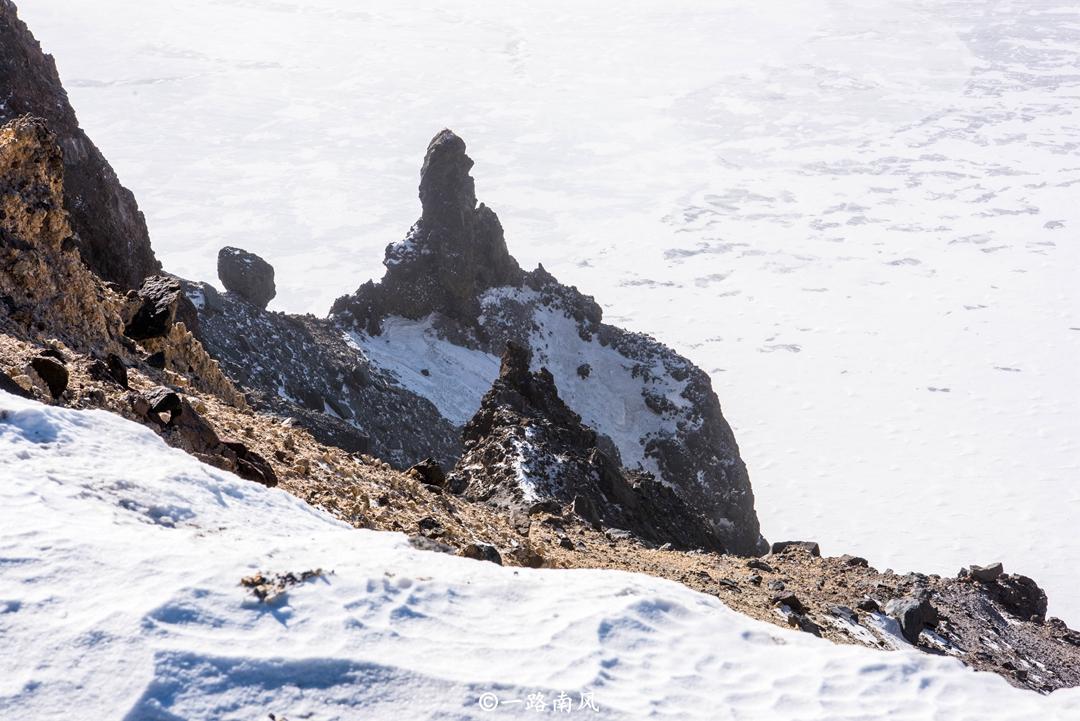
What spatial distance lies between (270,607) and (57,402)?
15.4ft

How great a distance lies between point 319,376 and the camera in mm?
39781

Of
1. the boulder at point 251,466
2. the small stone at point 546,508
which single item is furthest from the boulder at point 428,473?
the boulder at point 251,466

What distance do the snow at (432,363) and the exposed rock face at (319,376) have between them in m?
1.33

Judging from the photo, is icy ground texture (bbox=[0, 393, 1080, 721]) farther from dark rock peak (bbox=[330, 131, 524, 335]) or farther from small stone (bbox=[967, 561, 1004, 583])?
dark rock peak (bbox=[330, 131, 524, 335])

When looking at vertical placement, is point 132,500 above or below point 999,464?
above

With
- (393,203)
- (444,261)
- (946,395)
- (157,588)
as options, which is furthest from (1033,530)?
(393,203)

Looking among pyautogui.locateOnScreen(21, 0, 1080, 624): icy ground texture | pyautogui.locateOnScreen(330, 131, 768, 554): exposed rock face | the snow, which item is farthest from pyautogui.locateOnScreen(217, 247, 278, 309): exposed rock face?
pyautogui.locateOnScreen(21, 0, 1080, 624): icy ground texture

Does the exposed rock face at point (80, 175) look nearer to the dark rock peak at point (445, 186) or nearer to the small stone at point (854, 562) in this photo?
the small stone at point (854, 562)

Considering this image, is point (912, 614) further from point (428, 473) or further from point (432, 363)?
point (432, 363)

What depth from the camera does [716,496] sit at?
1756 inches

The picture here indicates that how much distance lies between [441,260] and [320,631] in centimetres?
4306

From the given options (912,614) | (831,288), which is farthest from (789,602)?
(831,288)

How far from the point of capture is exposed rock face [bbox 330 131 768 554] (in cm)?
4544

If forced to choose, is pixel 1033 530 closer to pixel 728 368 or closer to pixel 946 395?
pixel 946 395
